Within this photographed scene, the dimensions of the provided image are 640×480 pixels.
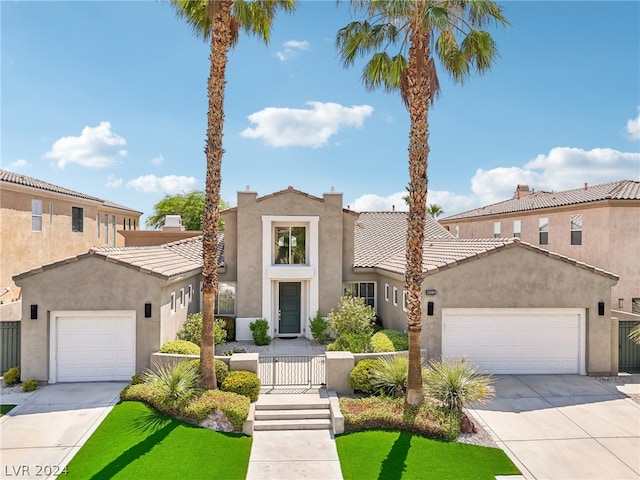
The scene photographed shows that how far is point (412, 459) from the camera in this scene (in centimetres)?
888

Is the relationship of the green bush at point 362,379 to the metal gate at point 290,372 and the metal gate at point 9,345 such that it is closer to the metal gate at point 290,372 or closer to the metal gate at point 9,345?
the metal gate at point 290,372

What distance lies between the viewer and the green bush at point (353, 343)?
14.2 m

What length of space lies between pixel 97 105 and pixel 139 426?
621 inches

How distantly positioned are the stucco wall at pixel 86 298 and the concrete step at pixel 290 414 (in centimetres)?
476

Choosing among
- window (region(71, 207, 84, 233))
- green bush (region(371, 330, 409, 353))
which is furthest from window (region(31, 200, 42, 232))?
green bush (region(371, 330, 409, 353))

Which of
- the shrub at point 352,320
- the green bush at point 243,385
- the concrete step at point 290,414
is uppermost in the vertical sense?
the shrub at point 352,320

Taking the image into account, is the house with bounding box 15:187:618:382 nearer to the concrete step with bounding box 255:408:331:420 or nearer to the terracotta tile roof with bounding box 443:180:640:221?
the concrete step with bounding box 255:408:331:420

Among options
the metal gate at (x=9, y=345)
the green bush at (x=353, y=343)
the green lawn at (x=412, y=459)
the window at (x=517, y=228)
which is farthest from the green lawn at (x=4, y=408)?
the window at (x=517, y=228)

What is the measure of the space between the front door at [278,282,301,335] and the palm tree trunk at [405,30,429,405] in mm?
9786

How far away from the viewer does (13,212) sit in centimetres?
2148

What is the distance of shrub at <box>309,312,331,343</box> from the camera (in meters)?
18.2

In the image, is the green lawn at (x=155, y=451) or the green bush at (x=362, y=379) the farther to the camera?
the green bush at (x=362, y=379)

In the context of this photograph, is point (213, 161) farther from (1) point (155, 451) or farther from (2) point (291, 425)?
(2) point (291, 425)

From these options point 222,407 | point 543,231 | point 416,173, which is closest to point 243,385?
point 222,407
